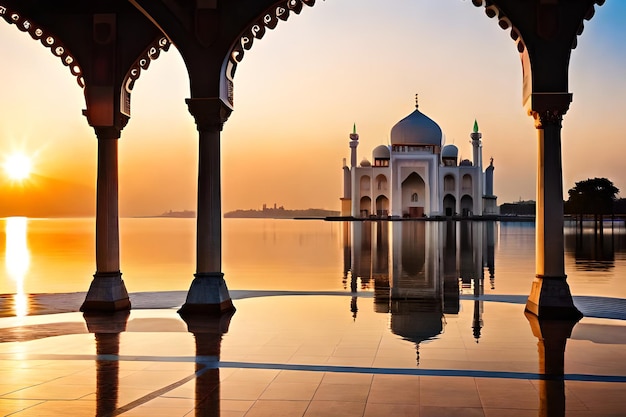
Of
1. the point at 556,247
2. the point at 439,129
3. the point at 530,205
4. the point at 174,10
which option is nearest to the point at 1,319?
the point at 174,10

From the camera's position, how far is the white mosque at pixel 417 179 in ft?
220

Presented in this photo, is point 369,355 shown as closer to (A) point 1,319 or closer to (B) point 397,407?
(B) point 397,407

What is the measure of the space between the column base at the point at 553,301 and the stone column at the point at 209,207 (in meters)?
3.71

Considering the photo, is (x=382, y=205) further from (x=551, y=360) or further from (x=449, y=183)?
(x=551, y=360)

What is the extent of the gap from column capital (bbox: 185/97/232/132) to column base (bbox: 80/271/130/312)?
230 cm

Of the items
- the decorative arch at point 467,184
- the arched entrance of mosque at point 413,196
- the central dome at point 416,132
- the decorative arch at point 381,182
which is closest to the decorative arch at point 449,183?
the decorative arch at point 467,184

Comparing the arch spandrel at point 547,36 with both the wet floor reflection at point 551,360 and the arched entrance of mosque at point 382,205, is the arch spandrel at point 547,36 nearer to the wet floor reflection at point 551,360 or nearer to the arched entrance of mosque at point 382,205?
the wet floor reflection at point 551,360

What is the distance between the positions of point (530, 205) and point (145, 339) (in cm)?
10162

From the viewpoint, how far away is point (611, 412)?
4176 millimetres

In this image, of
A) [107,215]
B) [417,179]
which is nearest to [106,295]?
[107,215]

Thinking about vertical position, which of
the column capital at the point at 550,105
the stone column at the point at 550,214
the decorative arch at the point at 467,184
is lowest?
the stone column at the point at 550,214

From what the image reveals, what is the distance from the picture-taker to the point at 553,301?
26.6 feet

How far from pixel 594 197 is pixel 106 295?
54623 mm

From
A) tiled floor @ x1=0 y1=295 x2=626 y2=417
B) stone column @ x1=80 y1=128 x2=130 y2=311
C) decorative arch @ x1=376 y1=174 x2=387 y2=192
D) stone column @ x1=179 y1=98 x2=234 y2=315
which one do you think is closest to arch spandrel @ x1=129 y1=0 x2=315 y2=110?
stone column @ x1=179 y1=98 x2=234 y2=315
